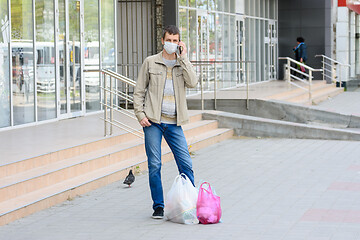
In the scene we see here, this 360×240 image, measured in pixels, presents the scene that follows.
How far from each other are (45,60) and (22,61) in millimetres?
818

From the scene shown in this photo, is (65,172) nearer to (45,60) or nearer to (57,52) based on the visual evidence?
(45,60)

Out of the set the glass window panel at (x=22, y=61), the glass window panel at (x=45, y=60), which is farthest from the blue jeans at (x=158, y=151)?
the glass window panel at (x=45, y=60)

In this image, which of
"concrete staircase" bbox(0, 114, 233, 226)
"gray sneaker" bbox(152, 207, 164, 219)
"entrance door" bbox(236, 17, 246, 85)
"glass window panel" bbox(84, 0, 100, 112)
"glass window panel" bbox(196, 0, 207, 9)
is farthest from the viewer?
"entrance door" bbox(236, 17, 246, 85)

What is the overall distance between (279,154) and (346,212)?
15.7 ft

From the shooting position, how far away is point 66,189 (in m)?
8.37

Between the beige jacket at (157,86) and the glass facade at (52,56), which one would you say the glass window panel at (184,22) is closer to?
the glass facade at (52,56)

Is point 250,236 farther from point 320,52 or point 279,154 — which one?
point 320,52

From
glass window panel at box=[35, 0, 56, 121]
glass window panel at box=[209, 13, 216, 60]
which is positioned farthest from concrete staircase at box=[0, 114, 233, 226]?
glass window panel at box=[209, 13, 216, 60]

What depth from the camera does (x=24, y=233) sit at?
6.78 meters

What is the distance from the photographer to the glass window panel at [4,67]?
1197 centimetres

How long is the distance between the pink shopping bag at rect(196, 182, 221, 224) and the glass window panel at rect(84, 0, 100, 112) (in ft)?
27.6

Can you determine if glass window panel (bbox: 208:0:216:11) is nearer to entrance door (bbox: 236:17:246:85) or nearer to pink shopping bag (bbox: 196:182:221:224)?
entrance door (bbox: 236:17:246:85)

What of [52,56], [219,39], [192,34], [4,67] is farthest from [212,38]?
[4,67]

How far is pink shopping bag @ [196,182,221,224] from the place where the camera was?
22.8 feet
